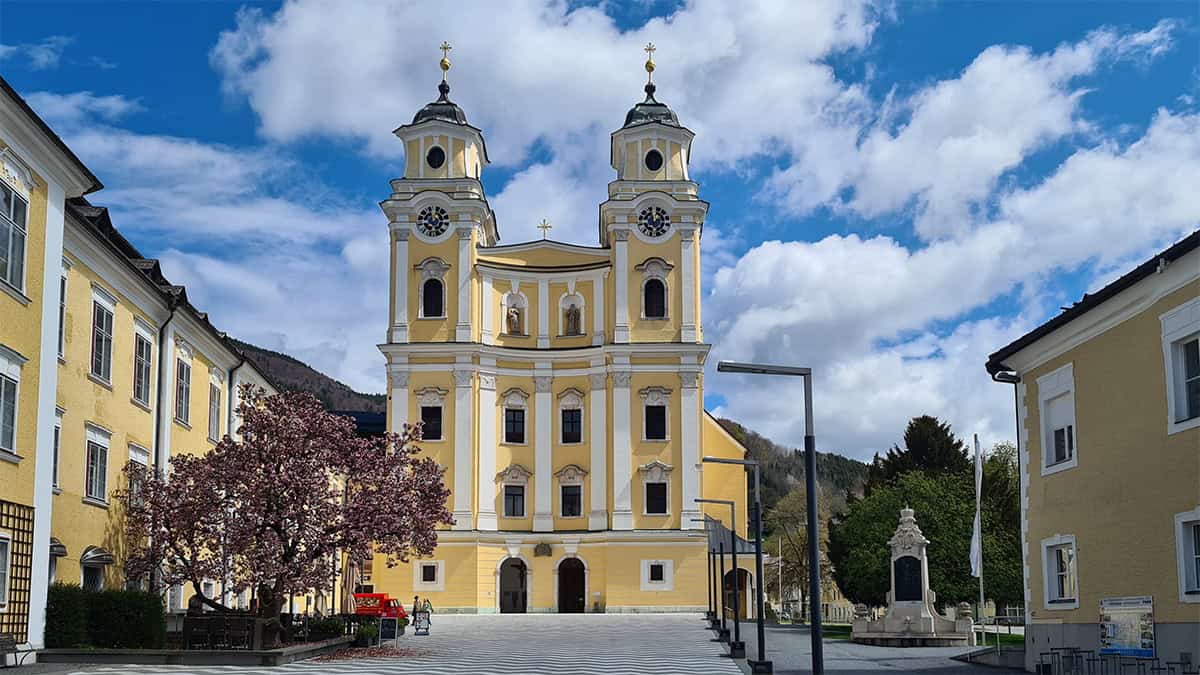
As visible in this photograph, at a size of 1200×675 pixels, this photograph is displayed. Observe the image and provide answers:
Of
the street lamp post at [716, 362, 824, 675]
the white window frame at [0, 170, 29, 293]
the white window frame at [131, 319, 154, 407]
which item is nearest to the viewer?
the street lamp post at [716, 362, 824, 675]

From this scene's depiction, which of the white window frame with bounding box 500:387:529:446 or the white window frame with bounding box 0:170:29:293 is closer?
the white window frame with bounding box 0:170:29:293

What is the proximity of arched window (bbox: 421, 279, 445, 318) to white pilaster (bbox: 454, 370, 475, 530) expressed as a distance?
3213mm

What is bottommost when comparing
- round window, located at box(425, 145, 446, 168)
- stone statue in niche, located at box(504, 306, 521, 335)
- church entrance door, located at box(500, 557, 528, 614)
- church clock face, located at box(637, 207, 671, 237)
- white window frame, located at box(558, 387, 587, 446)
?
church entrance door, located at box(500, 557, 528, 614)

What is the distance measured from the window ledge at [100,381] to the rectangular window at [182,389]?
17.2 ft

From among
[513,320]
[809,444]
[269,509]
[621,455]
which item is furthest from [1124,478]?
[513,320]

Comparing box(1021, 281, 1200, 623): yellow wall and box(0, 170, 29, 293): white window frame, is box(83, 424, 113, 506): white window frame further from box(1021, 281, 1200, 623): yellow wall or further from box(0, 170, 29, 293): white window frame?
box(1021, 281, 1200, 623): yellow wall

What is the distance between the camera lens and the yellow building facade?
65.7 feet

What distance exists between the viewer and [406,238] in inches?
2640

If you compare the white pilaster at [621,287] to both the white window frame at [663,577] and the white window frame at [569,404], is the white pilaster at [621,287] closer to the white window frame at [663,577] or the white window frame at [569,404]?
the white window frame at [569,404]

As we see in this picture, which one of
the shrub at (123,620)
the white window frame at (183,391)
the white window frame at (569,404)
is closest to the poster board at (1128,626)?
the shrub at (123,620)

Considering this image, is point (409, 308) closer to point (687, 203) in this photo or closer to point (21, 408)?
point (687, 203)

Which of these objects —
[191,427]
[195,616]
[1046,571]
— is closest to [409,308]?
[191,427]

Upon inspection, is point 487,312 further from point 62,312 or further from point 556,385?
point 62,312

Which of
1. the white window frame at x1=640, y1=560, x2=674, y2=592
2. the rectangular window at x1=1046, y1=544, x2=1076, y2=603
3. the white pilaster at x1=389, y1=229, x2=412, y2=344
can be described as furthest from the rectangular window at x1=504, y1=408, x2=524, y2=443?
the rectangular window at x1=1046, y1=544, x2=1076, y2=603
